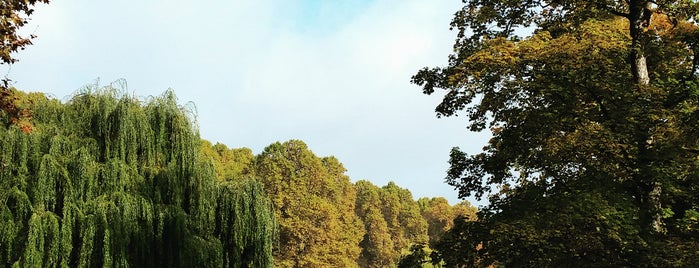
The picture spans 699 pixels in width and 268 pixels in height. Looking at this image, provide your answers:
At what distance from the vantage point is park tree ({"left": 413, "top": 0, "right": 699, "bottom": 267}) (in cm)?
914

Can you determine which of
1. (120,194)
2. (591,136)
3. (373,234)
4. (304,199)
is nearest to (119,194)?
(120,194)

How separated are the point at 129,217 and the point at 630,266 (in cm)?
992

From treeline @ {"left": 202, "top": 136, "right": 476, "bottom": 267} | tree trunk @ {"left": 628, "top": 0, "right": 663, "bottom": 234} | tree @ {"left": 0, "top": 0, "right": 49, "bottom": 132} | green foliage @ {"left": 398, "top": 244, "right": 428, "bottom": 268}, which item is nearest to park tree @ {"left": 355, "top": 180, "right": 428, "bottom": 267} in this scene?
treeline @ {"left": 202, "top": 136, "right": 476, "bottom": 267}

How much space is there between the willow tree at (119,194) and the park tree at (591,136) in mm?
6403

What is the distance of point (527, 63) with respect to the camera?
1033 cm

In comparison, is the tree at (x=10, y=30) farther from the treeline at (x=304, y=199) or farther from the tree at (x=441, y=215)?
the tree at (x=441, y=215)

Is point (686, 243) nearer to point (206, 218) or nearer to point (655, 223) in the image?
point (655, 223)

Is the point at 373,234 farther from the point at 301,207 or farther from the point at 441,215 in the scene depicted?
the point at 301,207

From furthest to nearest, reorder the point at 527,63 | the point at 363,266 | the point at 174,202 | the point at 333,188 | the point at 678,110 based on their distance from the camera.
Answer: the point at 363,266, the point at 333,188, the point at 174,202, the point at 527,63, the point at 678,110

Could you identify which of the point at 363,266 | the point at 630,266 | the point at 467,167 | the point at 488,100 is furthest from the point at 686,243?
the point at 363,266

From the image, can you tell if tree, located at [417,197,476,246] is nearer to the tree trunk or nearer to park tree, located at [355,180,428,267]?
park tree, located at [355,180,428,267]

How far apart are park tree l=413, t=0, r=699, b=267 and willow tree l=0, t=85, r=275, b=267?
21.0 feet

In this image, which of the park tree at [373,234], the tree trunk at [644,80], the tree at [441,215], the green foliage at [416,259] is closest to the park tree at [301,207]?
the park tree at [373,234]

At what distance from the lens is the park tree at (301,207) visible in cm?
3800
